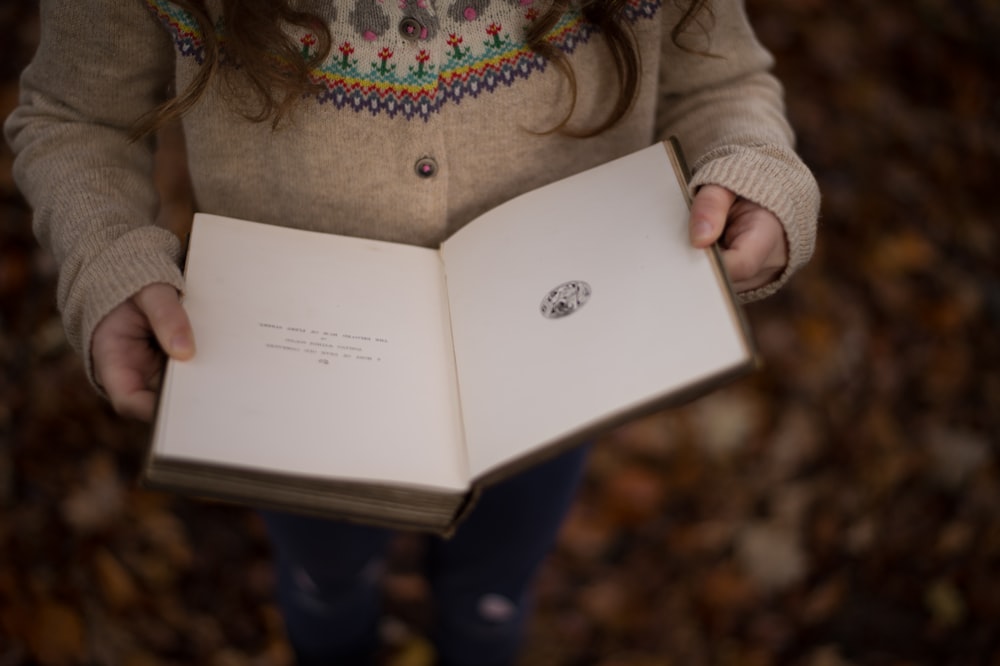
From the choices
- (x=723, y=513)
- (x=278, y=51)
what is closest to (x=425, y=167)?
(x=278, y=51)

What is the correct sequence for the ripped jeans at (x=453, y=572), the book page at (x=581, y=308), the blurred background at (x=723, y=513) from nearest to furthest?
1. the book page at (x=581, y=308)
2. the ripped jeans at (x=453, y=572)
3. the blurred background at (x=723, y=513)

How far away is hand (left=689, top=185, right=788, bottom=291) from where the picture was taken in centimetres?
66

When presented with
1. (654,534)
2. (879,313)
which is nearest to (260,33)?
(654,534)

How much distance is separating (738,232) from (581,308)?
176 millimetres

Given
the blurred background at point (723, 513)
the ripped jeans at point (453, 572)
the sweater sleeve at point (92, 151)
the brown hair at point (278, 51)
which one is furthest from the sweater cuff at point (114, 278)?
the blurred background at point (723, 513)

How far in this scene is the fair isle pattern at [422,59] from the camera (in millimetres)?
727

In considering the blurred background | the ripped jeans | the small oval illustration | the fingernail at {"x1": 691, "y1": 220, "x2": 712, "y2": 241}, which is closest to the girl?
the fingernail at {"x1": 691, "y1": 220, "x2": 712, "y2": 241}

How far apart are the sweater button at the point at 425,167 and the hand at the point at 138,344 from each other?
27cm

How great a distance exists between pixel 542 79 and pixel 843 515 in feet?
4.00

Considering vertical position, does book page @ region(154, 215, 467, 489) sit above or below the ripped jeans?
above

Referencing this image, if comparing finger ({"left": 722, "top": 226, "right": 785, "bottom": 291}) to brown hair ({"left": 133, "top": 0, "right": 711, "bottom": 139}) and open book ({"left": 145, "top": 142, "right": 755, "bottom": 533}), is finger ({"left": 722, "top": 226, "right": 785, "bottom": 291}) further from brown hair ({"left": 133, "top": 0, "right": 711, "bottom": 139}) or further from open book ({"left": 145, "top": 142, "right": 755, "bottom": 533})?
brown hair ({"left": 133, "top": 0, "right": 711, "bottom": 139})

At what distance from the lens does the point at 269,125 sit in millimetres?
789

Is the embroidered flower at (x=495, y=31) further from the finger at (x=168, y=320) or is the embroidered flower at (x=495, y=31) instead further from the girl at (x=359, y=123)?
the finger at (x=168, y=320)

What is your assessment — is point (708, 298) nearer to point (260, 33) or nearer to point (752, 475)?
point (260, 33)
